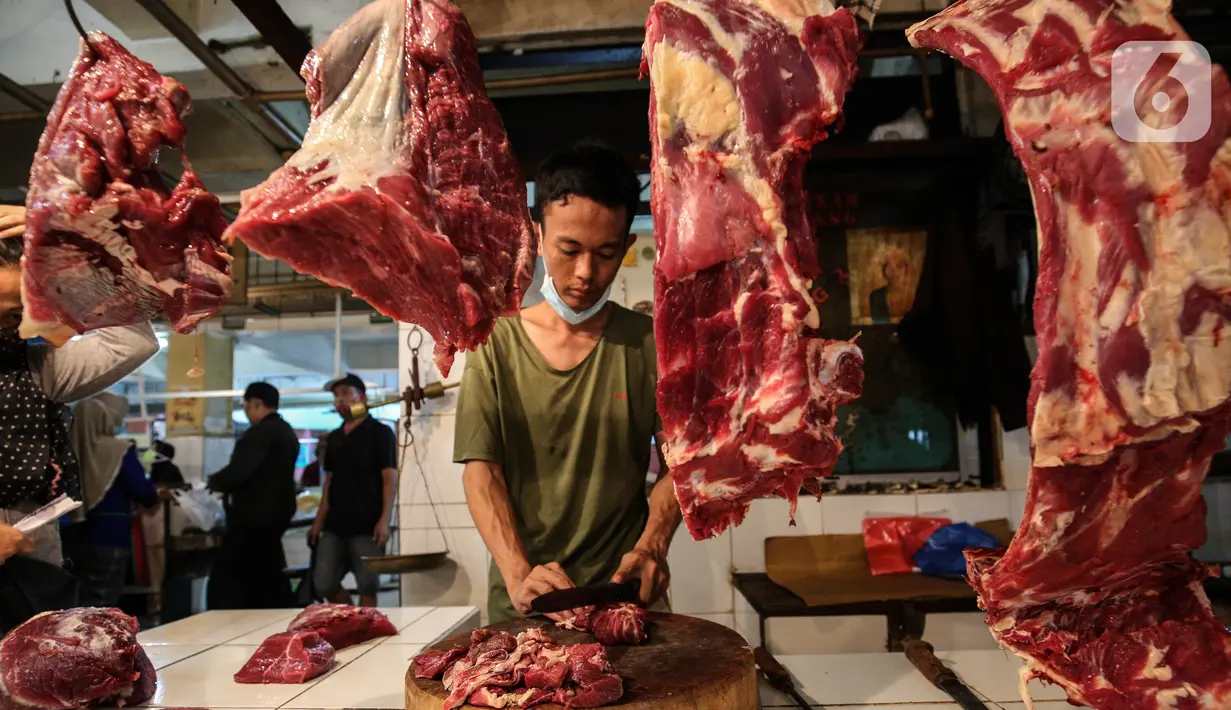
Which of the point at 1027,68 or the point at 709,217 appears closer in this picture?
the point at 1027,68

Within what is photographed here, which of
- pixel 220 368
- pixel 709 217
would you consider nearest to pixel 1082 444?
pixel 709 217

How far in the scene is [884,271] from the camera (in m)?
5.58

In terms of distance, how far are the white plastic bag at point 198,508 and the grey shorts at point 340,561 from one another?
1.99 m

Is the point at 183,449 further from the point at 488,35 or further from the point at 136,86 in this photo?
the point at 136,86

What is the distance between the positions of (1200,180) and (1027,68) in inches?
13.1

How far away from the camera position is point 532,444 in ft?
9.30

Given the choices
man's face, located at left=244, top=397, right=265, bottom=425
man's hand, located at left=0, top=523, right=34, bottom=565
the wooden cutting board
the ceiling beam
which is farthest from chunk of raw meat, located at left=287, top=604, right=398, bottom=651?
man's face, located at left=244, top=397, right=265, bottom=425

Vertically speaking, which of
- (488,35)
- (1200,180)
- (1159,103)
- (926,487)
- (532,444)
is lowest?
(926,487)

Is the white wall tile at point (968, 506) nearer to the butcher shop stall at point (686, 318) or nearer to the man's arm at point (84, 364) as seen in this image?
the butcher shop stall at point (686, 318)

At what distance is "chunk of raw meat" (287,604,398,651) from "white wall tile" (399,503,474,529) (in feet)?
9.05

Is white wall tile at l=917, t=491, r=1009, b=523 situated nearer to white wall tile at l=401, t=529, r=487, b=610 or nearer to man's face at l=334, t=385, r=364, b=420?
white wall tile at l=401, t=529, r=487, b=610

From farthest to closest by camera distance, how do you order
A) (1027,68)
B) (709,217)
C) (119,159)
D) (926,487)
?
(926,487) < (119,159) < (709,217) < (1027,68)

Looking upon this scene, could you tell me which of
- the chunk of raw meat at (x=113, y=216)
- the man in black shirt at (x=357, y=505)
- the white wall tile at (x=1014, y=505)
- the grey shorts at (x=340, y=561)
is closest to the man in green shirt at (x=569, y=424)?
the chunk of raw meat at (x=113, y=216)

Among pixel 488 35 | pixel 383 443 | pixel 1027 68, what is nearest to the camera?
pixel 1027 68
